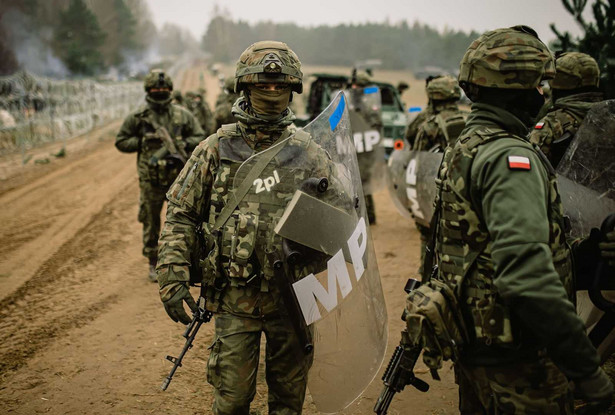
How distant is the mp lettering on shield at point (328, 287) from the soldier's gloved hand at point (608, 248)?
105cm

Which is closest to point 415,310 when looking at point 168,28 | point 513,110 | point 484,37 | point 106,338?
point 513,110

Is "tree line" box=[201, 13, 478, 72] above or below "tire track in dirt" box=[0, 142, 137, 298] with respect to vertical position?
above

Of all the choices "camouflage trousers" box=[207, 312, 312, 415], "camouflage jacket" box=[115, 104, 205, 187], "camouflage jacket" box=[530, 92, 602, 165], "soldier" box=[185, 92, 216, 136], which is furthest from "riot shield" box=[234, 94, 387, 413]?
"soldier" box=[185, 92, 216, 136]

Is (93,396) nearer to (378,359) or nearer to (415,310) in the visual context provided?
(378,359)

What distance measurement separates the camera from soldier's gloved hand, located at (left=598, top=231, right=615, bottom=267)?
6.82ft

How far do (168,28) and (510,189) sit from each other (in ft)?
622

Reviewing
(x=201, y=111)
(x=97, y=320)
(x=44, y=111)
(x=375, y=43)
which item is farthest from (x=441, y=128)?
(x=375, y=43)

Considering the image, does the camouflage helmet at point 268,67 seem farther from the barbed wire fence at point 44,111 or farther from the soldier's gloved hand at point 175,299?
the barbed wire fence at point 44,111

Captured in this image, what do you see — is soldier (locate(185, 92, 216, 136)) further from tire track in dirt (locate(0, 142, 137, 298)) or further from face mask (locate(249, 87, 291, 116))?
face mask (locate(249, 87, 291, 116))

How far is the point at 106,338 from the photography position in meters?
4.39

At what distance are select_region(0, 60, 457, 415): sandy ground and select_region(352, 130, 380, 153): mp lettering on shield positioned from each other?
140 cm

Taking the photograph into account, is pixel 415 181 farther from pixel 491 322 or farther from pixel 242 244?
pixel 491 322

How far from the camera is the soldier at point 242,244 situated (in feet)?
7.98

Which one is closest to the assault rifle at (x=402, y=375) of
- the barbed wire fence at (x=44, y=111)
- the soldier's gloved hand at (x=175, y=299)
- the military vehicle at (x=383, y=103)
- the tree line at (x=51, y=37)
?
the soldier's gloved hand at (x=175, y=299)
